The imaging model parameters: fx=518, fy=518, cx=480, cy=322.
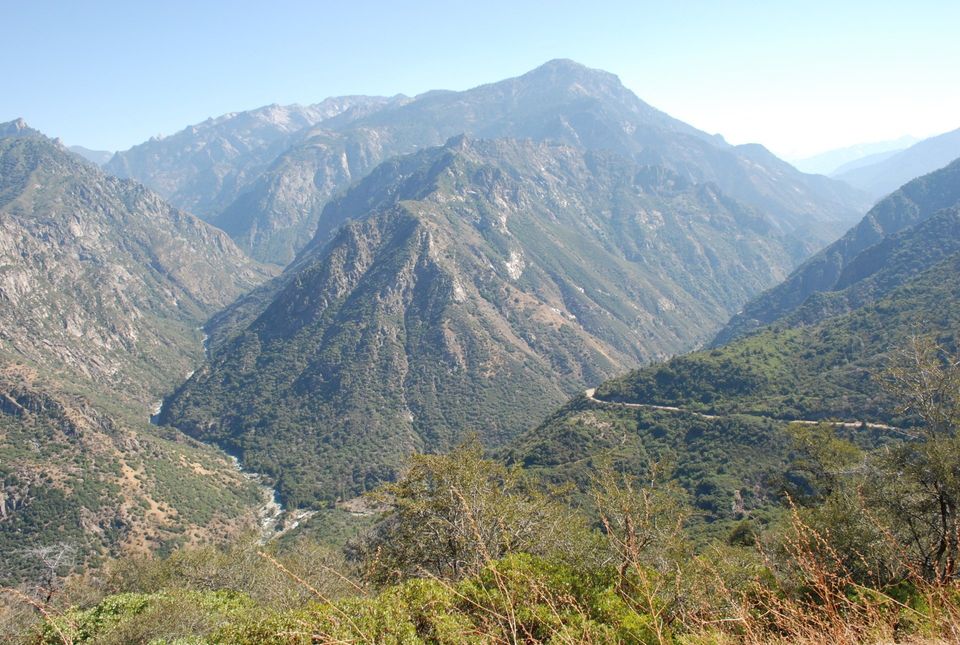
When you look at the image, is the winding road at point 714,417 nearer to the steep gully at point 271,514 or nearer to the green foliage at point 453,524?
the green foliage at point 453,524

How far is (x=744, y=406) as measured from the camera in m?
115

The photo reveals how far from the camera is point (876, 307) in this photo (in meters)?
139

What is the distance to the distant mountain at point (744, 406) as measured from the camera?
9031 cm

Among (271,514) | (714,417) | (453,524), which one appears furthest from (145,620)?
(271,514)

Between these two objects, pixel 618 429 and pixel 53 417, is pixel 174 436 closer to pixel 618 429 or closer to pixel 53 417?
pixel 53 417

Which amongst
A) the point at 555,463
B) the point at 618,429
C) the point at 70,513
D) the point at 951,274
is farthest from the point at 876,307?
the point at 70,513

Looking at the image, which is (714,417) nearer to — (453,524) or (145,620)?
(453,524)

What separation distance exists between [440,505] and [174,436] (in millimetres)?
188252

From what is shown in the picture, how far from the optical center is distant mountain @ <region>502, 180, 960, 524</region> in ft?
296

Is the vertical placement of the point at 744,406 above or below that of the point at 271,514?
above

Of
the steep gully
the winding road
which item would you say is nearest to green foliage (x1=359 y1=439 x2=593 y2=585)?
the winding road

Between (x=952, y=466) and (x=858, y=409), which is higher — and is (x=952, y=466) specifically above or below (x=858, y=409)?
above

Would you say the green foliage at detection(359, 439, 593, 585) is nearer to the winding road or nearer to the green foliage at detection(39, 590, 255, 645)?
the green foliage at detection(39, 590, 255, 645)

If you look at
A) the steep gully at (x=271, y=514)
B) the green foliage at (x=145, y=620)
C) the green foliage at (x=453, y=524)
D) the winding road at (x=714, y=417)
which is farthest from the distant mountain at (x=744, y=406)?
the green foliage at (x=145, y=620)
